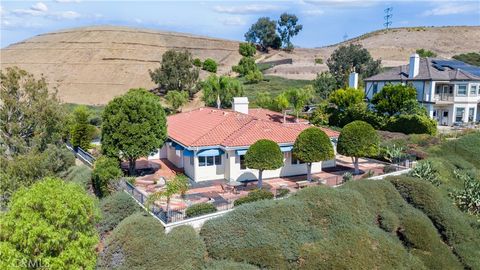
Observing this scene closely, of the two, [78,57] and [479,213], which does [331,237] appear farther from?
[78,57]

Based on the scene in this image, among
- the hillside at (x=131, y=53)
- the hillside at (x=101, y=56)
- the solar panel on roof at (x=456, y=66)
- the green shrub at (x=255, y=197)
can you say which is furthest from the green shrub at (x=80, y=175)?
the hillside at (x=131, y=53)

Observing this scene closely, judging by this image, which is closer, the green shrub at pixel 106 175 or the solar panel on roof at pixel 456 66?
the green shrub at pixel 106 175

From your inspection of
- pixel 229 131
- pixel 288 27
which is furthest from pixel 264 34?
pixel 229 131

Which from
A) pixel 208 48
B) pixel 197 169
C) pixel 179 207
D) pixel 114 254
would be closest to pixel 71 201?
pixel 114 254

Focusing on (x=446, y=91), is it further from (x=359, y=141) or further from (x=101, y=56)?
(x=101, y=56)

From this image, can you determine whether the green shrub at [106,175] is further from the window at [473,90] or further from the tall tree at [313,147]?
the window at [473,90]

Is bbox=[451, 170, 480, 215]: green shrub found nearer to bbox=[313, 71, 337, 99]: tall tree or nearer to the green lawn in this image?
bbox=[313, 71, 337, 99]: tall tree
